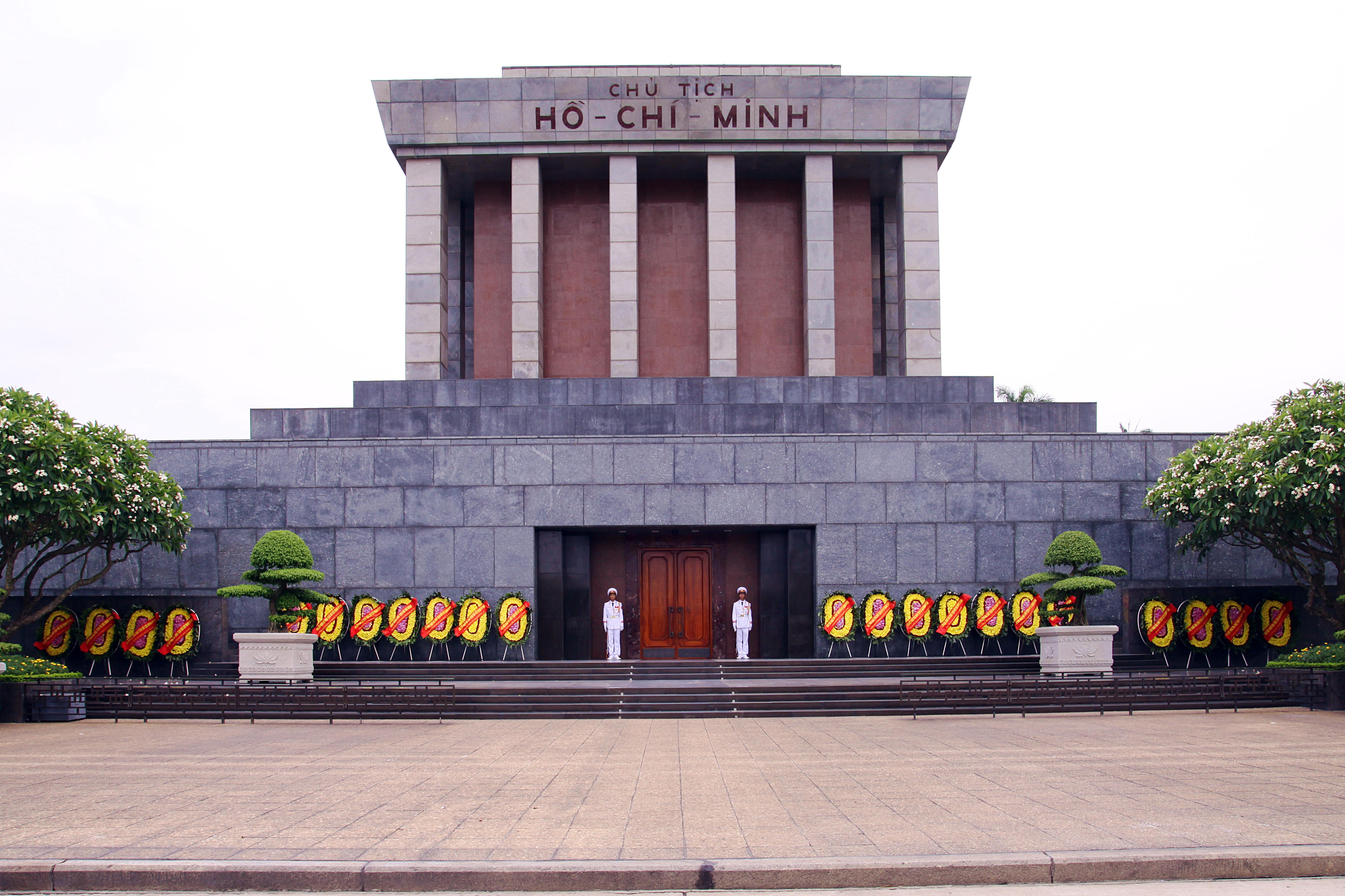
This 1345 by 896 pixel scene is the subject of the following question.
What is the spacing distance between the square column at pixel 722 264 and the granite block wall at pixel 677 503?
5.87 metres

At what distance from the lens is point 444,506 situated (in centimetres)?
2420

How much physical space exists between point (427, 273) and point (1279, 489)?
21719 mm

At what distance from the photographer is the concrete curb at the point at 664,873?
7586mm

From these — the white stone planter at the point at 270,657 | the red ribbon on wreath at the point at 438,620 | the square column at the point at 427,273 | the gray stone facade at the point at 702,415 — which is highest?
the square column at the point at 427,273

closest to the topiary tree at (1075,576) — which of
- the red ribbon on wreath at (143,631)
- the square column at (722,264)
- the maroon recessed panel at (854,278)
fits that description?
the maroon recessed panel at (854,278)

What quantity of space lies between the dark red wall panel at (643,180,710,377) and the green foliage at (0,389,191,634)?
13867 millimetres

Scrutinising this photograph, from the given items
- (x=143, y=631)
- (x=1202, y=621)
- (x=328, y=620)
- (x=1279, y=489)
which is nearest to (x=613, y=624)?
(x=328, y=620)

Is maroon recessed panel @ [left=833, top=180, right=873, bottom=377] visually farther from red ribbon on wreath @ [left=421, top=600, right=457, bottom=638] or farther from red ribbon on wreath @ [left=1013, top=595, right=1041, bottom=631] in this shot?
red ribbon on wreath @ [left=421, top=600, right=457, bottom=638]

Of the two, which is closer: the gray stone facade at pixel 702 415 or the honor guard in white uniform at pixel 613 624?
the honor guard in white uniform at pixel 613 624

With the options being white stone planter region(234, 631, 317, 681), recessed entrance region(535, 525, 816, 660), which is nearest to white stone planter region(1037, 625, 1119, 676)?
recessed entrance region(535, 525, 816, 660)

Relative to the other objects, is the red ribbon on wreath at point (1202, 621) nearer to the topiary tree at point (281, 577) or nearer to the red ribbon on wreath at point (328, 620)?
the topiary tree at point (281, 577)

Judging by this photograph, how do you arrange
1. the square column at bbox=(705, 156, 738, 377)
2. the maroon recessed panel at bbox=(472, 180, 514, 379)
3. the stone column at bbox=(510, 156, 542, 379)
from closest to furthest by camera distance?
the stone column at bbox=(510, 156, 542, 379), the square column at bbox=(705, 156, 738, 377), the maroon recessed panel at bbox=(472, 180, 514, 379)

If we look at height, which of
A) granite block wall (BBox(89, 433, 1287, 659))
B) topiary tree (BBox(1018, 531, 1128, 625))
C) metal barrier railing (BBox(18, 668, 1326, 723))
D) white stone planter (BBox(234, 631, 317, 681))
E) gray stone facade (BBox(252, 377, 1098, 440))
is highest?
gray stone facade (BBox(252, 377, 1098, 440))

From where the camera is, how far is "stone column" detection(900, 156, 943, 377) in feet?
97.5
